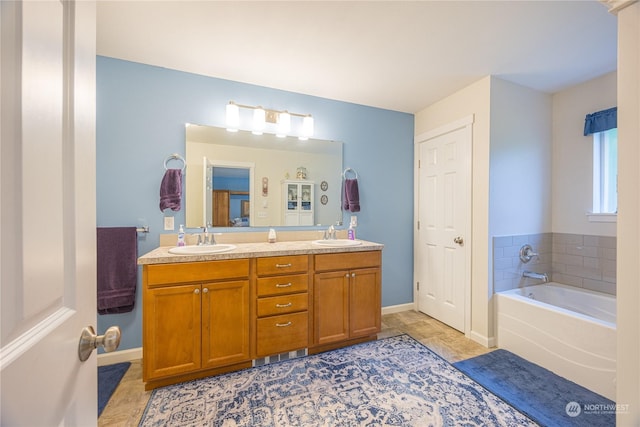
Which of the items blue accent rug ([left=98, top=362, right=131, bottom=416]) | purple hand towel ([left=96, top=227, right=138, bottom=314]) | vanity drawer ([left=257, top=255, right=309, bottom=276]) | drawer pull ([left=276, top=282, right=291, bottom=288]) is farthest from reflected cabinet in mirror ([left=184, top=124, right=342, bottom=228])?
blue accent rug ([left=98, top=362, right=131, bottom=416])

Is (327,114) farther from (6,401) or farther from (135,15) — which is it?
(6,401)

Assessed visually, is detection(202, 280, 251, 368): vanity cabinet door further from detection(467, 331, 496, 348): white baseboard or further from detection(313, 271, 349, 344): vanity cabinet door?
detection(467, 331, 496, 348): white baseboard

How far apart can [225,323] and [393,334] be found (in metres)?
1.58

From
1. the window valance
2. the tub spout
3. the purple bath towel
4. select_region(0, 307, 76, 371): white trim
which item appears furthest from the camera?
the purple bath towel

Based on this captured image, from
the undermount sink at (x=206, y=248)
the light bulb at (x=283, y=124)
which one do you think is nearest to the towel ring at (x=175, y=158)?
the undermount sink at (x=206, y=248)

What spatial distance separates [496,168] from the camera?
2314 mm

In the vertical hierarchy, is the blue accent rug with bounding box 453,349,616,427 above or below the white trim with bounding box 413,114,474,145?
below

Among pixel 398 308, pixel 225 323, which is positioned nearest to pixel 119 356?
pixel 225 323

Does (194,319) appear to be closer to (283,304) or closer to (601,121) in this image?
(283,304)

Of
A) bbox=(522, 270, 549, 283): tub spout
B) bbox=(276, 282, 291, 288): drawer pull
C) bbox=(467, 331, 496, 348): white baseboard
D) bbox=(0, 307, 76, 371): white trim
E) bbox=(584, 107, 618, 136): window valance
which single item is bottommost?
Answer: bbox=(467, 331, 496, 348): white baseboard

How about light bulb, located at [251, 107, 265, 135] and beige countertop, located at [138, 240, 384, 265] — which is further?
light bulb, located at [251, 107, 265, 135]

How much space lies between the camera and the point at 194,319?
1759mm

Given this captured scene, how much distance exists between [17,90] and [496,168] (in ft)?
9.14

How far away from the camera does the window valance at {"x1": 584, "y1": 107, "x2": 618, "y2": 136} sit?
2219 millimetres
